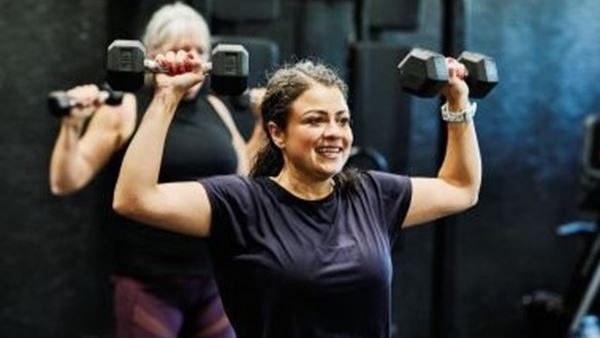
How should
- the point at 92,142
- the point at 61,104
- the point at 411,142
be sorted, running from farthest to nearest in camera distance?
the point at 411,142 < the point at 92,142 < the point at 61,104

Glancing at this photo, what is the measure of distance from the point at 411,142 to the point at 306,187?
2297 millimetres

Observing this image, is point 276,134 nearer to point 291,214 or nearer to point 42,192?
point 291,214

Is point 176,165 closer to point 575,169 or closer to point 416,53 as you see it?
point 416,53

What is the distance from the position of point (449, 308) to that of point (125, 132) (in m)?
1.66

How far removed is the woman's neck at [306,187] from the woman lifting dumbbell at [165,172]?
0.56 meters

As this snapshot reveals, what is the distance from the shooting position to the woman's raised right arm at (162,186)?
1.86 metres

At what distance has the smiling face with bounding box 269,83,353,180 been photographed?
1.96m

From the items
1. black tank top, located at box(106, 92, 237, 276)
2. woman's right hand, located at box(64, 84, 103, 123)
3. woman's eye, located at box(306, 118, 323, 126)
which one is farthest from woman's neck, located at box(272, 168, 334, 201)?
woman's right hand, located at box(64, 84, 103, 123)

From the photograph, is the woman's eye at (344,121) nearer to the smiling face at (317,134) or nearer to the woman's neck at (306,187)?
the smiling face at (317,134)

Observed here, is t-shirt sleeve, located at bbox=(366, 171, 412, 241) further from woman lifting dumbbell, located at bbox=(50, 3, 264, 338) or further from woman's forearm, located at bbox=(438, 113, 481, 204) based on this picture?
woman lifting dumbbell, located at bbox=(50, 3, 264, 338)

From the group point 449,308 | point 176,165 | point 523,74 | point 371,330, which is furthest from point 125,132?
point 523,74

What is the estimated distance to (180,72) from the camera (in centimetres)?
194

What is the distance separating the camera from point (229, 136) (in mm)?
2818

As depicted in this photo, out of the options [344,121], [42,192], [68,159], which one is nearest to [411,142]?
[42,192]
